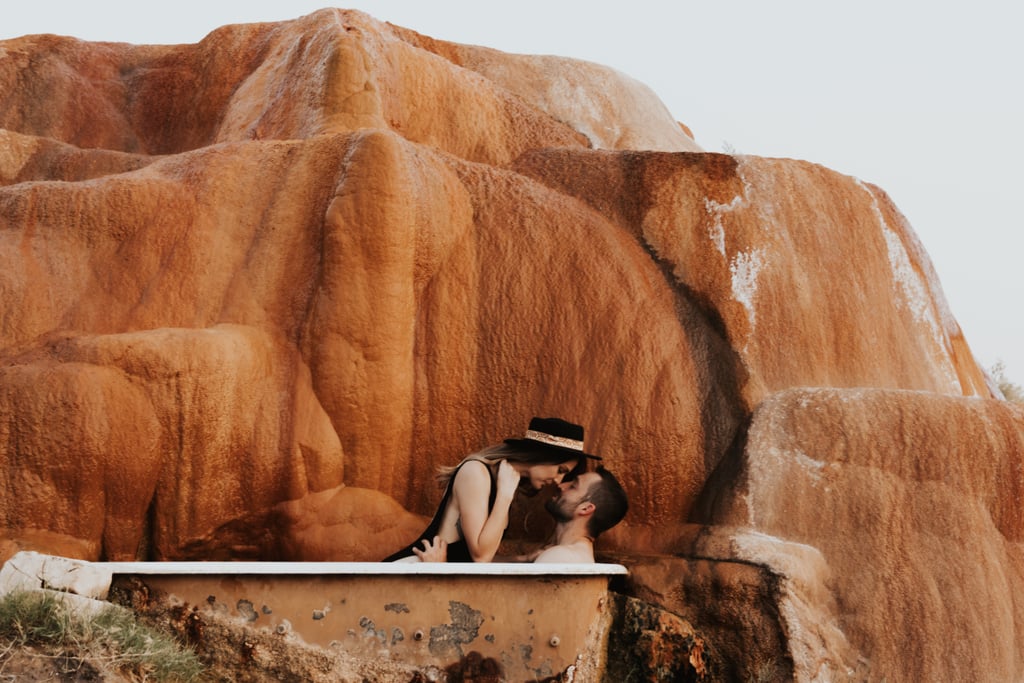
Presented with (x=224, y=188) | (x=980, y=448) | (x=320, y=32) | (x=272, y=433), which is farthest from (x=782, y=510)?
(x=320, y=32)

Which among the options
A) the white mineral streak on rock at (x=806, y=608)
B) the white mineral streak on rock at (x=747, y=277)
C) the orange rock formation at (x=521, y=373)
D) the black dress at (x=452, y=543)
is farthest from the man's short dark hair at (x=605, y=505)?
the white mineral streak on rock at (x=747, y=277)

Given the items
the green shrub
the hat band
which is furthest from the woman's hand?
the green shrub

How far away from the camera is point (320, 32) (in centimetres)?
879

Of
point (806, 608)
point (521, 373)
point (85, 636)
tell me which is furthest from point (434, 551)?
point (85, 636)

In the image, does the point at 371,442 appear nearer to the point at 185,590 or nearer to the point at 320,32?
the point at 185,590

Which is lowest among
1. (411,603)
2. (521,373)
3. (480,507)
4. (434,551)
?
(411,603)

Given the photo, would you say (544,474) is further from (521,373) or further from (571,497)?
(521,373)

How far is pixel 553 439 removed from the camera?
6.10m

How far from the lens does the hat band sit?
610 cm

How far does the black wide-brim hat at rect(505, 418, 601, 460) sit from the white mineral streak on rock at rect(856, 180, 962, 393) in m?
2.51

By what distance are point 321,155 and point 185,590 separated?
109 inches

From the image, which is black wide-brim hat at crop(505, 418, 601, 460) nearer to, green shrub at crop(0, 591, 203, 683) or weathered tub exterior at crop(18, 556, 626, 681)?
weathered tub exterior at crop(18, 556, 626, 681)

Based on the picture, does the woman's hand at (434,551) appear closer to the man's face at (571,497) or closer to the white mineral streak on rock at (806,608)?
the man's face at (571,497)

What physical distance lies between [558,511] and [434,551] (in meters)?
0.67
